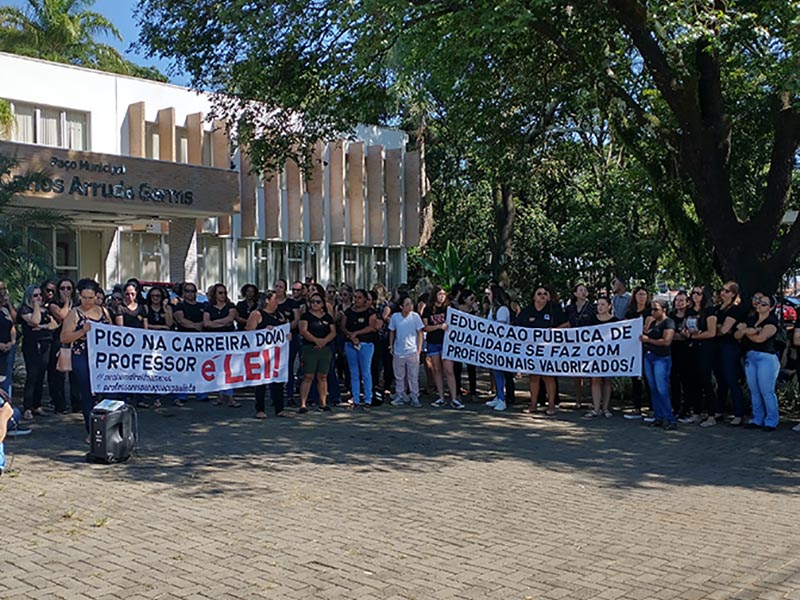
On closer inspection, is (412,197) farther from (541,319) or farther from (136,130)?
(541,319)

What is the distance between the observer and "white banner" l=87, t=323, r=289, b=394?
1191cm

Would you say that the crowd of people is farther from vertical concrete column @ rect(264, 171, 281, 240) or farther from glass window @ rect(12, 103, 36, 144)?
vertical concrete column @ rect(264, 171, 281, 240)

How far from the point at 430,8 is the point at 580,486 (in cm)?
750

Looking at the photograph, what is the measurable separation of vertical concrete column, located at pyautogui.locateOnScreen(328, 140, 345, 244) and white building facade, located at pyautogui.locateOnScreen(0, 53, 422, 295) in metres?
0.04

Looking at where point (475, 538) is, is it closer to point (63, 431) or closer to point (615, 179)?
point (63, 431)

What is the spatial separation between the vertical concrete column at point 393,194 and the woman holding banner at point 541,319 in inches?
949

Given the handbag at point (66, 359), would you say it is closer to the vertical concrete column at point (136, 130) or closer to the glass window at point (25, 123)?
the glass window at point (25, 123)

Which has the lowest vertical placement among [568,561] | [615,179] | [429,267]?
[568,561]

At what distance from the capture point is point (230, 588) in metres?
6.15

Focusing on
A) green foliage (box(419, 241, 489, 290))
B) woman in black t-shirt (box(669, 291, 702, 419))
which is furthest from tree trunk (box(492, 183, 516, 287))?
woman in black t-shirt (box(669, 291, 702, 419))

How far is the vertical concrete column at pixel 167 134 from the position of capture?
3077cm

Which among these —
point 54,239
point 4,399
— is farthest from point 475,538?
point 54,239

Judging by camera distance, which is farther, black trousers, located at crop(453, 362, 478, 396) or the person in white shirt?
black trousers, located at crop(453, 362, 478, 396)

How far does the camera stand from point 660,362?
13.2 m
